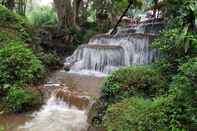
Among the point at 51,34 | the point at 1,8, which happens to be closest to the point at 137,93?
the point at 1,8

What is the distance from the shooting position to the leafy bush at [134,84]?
7441 millimetres

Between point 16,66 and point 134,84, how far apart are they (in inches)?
146

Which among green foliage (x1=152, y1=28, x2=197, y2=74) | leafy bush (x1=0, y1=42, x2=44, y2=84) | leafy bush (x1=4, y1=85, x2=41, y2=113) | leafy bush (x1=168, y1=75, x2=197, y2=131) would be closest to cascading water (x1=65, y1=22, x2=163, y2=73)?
leafy bush (x1=0, y1=42, x2=44, y2=84)

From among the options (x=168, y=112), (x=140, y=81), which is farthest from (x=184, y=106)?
(x=140, y=81)

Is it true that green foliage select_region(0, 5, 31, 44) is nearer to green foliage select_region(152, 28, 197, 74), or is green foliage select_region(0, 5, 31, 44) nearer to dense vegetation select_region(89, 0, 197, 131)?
dense vegetation select_region(89, 0, 197, 131)

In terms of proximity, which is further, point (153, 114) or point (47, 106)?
point (47, 106)

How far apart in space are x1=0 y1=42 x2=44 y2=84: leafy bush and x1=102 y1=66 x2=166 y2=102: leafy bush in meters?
2.79

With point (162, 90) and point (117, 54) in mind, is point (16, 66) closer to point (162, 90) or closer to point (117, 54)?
point (162, 90)

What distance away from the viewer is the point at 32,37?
1280 centimetres

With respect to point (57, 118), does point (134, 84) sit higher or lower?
higher

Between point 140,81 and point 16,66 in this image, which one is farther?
point 16,66

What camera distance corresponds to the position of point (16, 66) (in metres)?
9.44

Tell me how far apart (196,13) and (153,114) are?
3032mm

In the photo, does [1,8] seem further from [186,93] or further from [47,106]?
[186,93]
